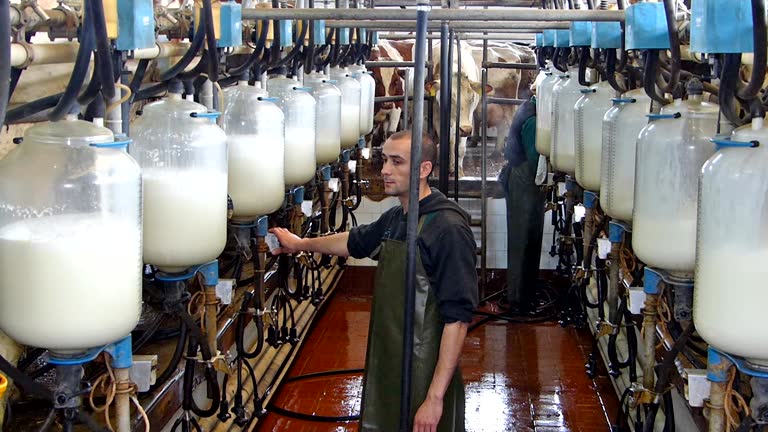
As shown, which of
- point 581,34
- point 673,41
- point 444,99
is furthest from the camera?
point 581,34

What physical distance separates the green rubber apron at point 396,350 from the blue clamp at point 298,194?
5.27ft

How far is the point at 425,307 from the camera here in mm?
3059

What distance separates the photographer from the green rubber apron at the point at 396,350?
3.08 meters

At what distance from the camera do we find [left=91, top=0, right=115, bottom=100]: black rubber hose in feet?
6.73

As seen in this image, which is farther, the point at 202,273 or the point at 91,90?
the point at 202,273

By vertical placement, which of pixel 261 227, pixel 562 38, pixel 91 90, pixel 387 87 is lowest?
pixel 261 227

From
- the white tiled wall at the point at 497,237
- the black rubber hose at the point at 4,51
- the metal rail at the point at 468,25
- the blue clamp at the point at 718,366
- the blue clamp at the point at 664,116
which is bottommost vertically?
the white tiled wall at the point at 497,237

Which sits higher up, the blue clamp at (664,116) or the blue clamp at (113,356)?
the blue clamp at (664,116)

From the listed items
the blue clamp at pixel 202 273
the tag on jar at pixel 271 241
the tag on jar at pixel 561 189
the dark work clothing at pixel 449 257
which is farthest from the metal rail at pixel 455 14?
the tag on jar at pixel 561 189

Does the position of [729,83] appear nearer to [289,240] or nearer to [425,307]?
[425,307]

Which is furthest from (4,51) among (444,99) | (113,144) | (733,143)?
(444,99)

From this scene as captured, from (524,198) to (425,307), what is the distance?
361 centimetres

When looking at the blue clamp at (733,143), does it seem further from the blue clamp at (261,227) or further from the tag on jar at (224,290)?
the blue clamp at (261,227)

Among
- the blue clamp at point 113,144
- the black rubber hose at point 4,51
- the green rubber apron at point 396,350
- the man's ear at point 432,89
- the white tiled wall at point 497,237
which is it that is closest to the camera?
the black rubber hose at point 4,51
